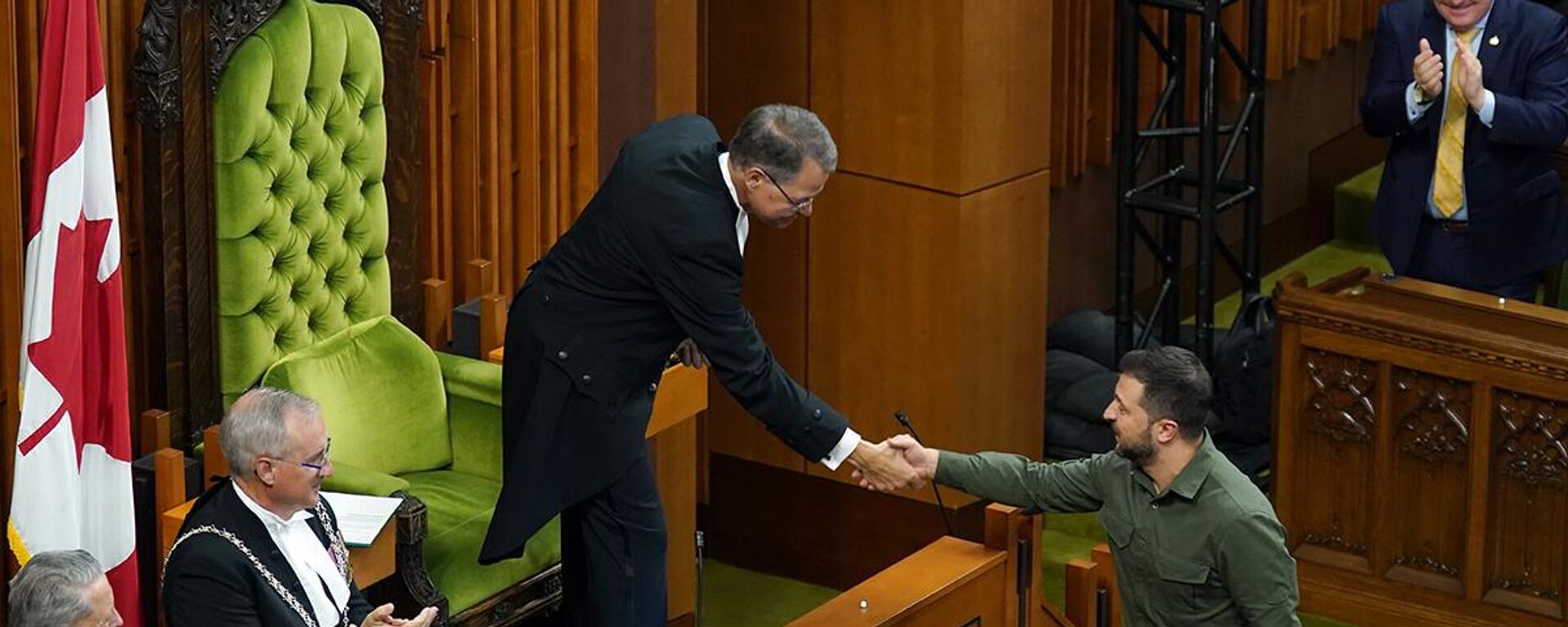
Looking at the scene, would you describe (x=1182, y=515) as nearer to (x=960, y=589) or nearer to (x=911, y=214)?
(x=960, y=589)

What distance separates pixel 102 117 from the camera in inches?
200

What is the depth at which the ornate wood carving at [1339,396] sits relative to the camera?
21.9 ft

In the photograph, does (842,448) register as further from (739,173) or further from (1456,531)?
(1456,531)

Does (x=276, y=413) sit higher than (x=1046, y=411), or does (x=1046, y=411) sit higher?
(x=276, y=413)

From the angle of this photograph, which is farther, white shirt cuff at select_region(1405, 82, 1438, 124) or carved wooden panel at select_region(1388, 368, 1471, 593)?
white shirt cuff at select_region(1405, 82, 1438, 124)

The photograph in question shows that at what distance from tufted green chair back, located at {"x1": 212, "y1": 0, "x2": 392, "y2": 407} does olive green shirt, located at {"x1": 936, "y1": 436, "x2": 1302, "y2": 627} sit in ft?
5.61

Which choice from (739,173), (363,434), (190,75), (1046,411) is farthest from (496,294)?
(1046,411)

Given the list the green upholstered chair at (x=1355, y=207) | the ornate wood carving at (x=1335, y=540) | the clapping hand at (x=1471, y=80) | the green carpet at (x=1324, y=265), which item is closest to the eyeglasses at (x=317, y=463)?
the ornate wood carving at (x=1335, y=540)

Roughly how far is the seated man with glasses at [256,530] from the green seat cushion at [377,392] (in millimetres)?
1077

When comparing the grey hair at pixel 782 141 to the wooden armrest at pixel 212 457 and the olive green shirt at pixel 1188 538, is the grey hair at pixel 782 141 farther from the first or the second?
the wooden armrest at pixel 212 457

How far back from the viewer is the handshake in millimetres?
5266

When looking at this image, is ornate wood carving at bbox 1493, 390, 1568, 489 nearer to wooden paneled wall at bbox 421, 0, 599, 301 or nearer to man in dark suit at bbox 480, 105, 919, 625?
man in dark suit at bbox 480, 105, 919, 625

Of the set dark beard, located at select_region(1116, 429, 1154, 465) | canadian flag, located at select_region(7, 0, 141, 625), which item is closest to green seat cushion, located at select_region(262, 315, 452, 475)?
canadian flag, located at select_region(7, 0, 141, 625)

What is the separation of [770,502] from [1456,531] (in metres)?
2.04
